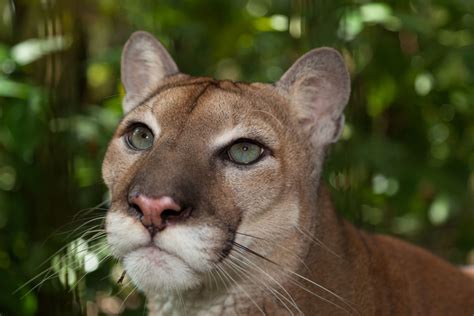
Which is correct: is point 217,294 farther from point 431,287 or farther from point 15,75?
point 15,75

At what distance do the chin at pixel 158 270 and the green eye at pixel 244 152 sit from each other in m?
0.45

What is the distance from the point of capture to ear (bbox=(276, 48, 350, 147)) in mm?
3217

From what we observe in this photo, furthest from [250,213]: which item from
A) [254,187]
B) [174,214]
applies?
[174,214]

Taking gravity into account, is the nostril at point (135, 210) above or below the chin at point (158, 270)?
above

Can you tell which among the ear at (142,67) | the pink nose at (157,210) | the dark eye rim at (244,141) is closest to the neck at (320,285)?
the dark eye rim at (244,141)

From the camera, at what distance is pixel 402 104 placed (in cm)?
560

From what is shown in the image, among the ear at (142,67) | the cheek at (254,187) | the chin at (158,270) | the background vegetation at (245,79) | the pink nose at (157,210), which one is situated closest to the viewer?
the pink nose at (157,210)

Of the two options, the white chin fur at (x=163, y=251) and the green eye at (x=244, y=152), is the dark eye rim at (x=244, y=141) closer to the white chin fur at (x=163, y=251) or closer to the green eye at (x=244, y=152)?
the green eye at (x=244, y=152)

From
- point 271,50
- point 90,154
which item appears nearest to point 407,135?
point 271,50

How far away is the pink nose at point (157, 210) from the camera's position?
251 cm

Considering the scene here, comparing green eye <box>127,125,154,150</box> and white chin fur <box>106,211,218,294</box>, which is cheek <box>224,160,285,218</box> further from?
green eye <box>127,125,154,150</box>

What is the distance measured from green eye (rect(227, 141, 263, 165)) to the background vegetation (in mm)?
752

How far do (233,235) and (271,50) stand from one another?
268 centimetres

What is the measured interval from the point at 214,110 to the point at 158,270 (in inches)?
25.7
